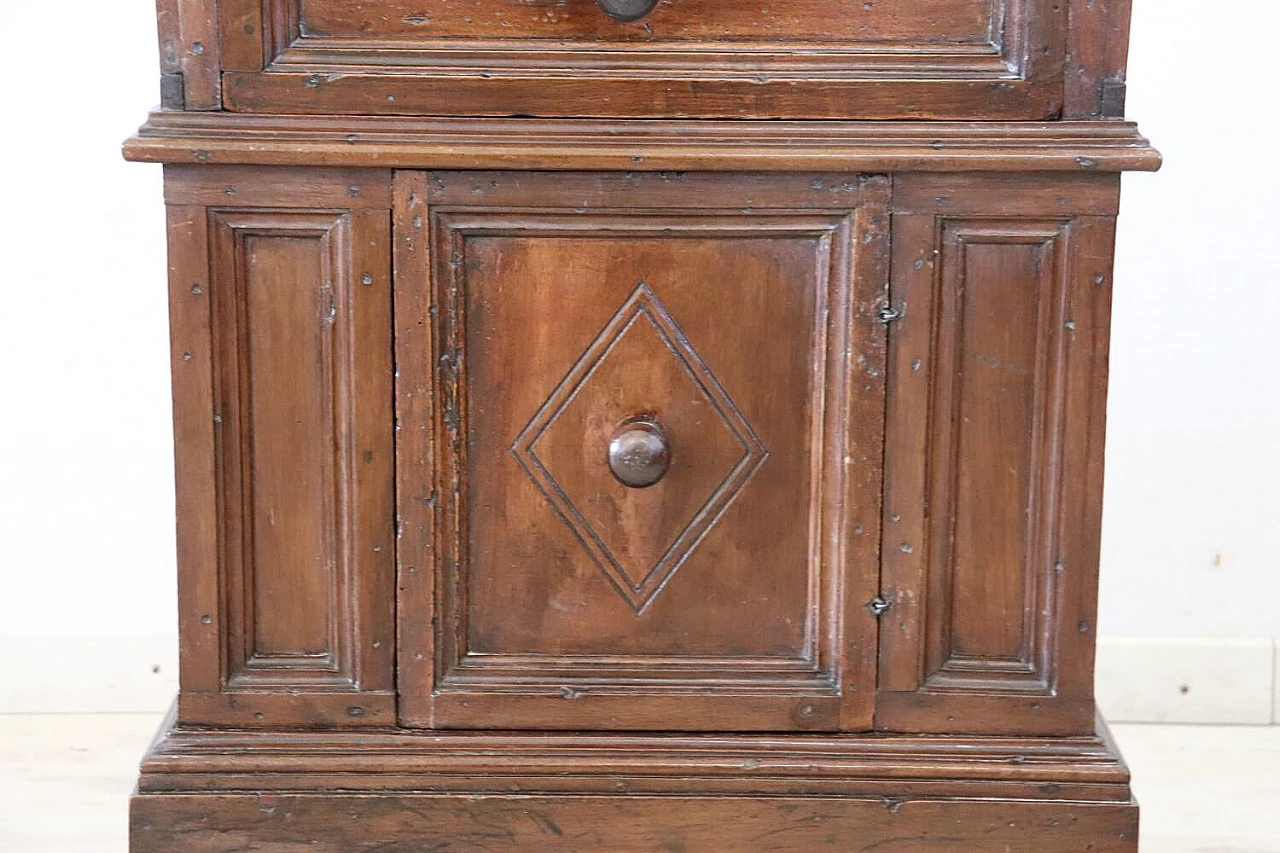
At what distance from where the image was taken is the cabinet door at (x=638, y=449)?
4.98 ft

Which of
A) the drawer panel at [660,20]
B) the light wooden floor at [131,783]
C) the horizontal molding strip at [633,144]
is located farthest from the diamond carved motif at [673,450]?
the light wooden floor at [131,783]

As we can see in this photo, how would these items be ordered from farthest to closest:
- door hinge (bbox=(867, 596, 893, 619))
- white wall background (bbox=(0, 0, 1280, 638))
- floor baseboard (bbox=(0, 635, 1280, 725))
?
1. floor baseboard (bbox=(0, 635, 1280, 725))
2. white wall background (bbox=(0, 0, 1280, 638))
3. door hinge (bbox=(867, 596, 893, 619))

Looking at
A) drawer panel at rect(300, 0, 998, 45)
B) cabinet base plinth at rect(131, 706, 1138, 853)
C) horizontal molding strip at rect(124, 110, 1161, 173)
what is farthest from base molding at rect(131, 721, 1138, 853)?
drawer panel at rect(300, 0, 998, 45)

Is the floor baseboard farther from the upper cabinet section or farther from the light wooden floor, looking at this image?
the upper cabinet section

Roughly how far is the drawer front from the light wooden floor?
94 centimetres

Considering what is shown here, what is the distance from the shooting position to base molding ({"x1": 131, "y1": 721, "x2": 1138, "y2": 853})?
1573mm

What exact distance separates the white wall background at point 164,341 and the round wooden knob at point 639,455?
0.97 metres

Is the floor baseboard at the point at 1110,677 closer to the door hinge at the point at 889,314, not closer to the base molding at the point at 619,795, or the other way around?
the base molding at the point at 619,795

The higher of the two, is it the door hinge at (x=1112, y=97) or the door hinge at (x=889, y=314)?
the door hinge at (x=1112, y=97)

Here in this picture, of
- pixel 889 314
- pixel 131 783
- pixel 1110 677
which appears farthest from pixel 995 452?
pixel 131 783

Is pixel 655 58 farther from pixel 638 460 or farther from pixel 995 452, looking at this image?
pixel 995 452

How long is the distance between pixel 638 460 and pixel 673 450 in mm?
51

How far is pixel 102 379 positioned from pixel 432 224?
94 cm

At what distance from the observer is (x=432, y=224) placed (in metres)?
1.51
